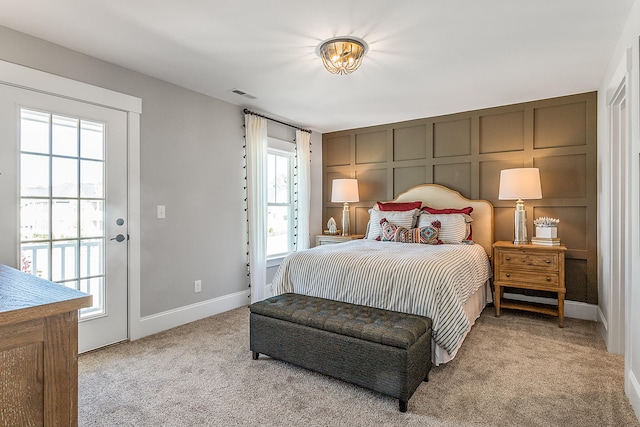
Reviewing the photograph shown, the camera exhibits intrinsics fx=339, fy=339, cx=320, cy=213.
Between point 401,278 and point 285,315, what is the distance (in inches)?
33.9

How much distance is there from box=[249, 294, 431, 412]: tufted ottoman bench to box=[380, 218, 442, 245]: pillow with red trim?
5.24 feet

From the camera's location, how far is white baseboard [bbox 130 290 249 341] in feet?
10.0

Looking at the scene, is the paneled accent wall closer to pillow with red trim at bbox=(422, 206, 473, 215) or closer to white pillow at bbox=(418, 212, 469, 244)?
pillow with red trim at bbox=(422, 206, 473, 215)

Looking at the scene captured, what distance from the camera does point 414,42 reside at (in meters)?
2.47

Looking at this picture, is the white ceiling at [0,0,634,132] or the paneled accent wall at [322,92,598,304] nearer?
the white ceiling at [0,0,634,132]

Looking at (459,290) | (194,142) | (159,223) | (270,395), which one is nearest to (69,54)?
(194,142)

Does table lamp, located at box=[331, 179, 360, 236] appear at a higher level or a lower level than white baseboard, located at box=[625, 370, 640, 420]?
higher

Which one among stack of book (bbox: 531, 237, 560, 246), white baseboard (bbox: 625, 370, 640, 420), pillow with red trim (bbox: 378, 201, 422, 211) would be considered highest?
pillow with red trim (bbox: 378, 201, 422, 211)

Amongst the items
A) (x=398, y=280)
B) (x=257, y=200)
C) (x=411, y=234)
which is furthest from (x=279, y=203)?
(x=398, y=280)

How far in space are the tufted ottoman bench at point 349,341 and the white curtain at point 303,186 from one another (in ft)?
7.74

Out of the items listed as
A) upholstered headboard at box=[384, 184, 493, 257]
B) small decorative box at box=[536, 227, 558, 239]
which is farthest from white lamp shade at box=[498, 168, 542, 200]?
upholstered headboard at box=[384, 184, 493, 257]

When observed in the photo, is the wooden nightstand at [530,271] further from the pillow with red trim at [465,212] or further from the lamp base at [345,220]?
the lamp base at [345,220]

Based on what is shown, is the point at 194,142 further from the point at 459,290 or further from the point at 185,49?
the point at 459,290

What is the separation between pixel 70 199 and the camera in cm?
260
